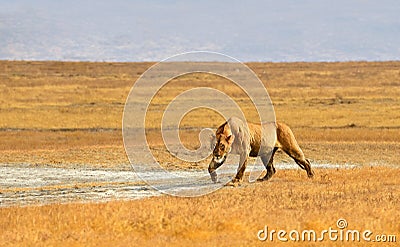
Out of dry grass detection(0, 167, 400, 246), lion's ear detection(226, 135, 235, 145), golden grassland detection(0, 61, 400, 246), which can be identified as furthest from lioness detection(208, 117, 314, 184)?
dry grass detection(0, 167, 400, 246)

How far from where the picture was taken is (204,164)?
27.5m

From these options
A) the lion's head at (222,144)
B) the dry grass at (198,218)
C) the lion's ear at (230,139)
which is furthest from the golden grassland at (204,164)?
the lion's ear at (230,139)

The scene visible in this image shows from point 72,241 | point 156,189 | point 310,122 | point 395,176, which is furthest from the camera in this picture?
point 310,122

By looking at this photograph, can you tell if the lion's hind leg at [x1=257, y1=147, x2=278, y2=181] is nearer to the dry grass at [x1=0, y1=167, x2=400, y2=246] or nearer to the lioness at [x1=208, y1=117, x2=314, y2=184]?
the lioness at [x1=208, y1=117, x2=314, y2=184]

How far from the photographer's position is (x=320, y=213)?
1578 cm

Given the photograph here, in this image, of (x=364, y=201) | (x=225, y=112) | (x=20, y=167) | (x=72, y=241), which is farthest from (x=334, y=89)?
(x=72, y=241)

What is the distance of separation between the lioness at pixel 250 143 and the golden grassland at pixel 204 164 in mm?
602

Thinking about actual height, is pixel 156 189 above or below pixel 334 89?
above

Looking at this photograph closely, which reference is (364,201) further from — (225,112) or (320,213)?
(225,112)

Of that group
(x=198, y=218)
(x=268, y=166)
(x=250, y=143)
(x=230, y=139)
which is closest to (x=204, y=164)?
(x=268, y=166)

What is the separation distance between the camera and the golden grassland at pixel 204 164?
14.4 meters

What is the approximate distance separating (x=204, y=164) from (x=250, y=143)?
603cm

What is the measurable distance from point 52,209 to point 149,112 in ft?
136

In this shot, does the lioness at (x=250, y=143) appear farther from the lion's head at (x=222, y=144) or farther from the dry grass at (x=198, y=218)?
the dry grass at (x=198, y=218)
